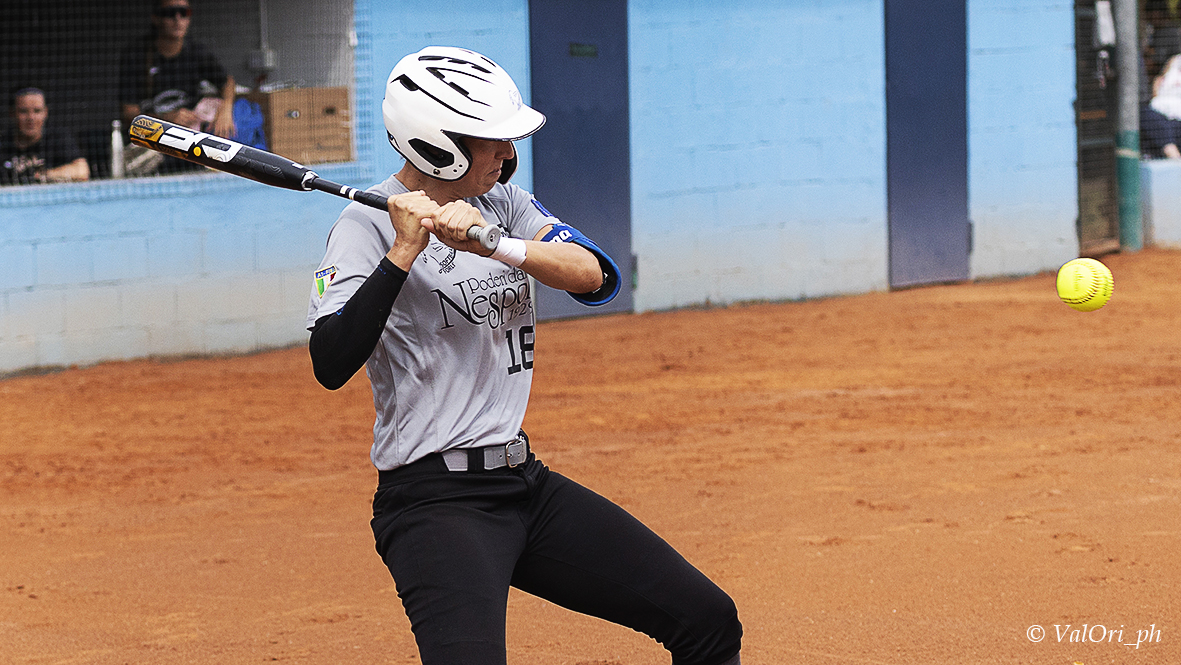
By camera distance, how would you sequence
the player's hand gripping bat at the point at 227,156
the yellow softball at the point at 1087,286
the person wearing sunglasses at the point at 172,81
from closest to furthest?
the player's hand gripping bat at the point at 227,156 → the yellow softball at the point at 1087,286 → the person wearing sunglasses at the point at 172,81

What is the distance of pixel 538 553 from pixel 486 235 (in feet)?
2.71

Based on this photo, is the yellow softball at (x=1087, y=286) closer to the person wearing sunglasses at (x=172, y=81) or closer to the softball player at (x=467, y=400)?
the softball player at (x=467, y=400)

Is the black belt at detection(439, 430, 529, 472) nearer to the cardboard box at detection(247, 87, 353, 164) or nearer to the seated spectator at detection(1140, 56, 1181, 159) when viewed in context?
the cardboard box at detection(247, 87, 353, 164)

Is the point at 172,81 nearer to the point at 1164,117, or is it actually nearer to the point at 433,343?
the point at 433,343

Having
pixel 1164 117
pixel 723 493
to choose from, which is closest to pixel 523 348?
pixel 723 493

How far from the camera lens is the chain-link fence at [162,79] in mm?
11000

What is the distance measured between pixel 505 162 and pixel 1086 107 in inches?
547

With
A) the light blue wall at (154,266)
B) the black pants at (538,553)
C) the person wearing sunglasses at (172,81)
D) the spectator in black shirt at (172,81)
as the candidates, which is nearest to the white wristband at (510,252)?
the black pants at (538,553)

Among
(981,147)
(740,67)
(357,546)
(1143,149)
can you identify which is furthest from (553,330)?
(1143,149)

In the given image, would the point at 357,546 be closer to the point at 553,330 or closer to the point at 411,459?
the point at 411,459

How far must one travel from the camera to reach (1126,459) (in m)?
7.43

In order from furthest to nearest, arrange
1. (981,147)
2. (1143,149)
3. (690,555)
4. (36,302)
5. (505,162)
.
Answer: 1. (1143,149)
2. (981,147)
3. (36,302)
4. (690,555)
5. (505,162)

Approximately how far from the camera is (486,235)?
314 centimetres

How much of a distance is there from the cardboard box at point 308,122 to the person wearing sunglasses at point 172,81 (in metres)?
0.35
